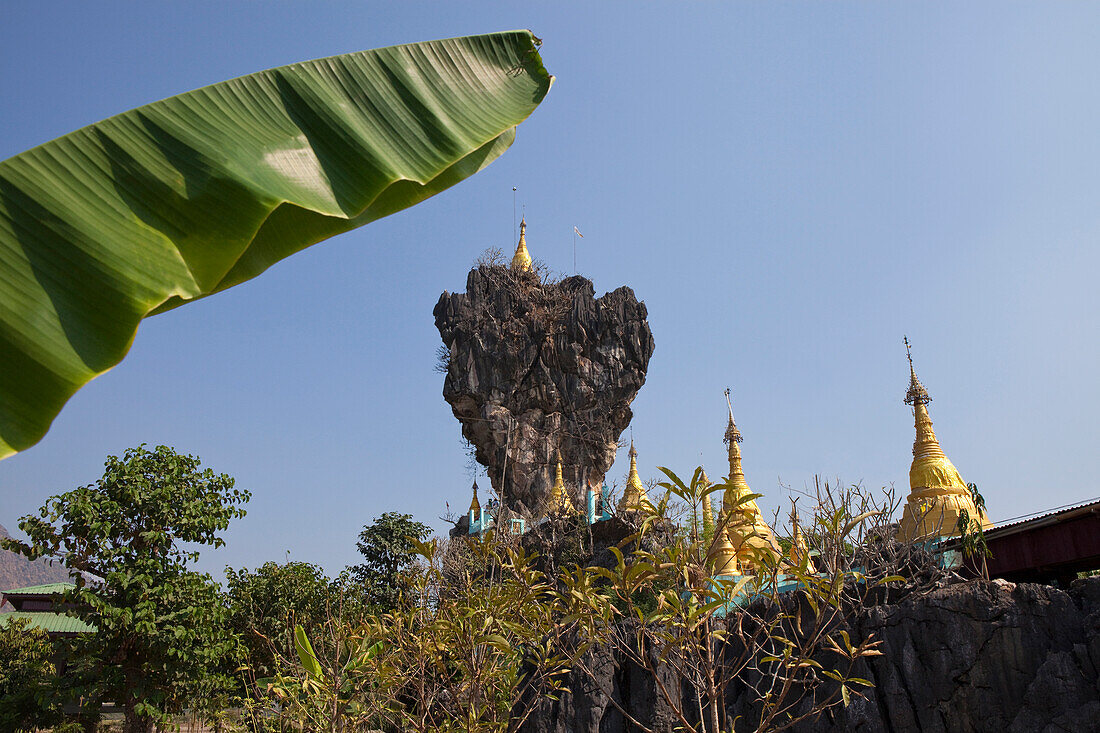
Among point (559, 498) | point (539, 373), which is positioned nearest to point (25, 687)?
point (559, 498)

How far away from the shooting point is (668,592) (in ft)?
12.8

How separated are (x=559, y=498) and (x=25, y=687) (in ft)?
60.0

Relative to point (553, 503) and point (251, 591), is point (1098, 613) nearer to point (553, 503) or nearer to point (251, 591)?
point (251, 591)

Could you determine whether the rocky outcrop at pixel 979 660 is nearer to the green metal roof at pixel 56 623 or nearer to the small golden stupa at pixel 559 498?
the small golden stupa at pixel 559 498

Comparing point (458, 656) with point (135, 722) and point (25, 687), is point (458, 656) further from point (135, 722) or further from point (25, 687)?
point (25, 687)

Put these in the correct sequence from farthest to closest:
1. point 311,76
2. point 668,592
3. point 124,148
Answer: point 668,592, point 311,76, point 124,148

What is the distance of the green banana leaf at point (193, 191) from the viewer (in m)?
1.58

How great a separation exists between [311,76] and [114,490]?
9.50 meters

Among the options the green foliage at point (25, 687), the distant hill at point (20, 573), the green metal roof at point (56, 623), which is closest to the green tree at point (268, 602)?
the green foliage at point (25, 687)

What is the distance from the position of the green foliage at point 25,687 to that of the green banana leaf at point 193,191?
1018 centimetres

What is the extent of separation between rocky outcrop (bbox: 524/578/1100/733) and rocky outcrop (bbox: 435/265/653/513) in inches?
842

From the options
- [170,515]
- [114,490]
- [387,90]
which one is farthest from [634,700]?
[387,90]

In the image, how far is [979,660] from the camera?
29.8ft

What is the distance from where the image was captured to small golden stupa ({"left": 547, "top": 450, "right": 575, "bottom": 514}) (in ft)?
72.3
